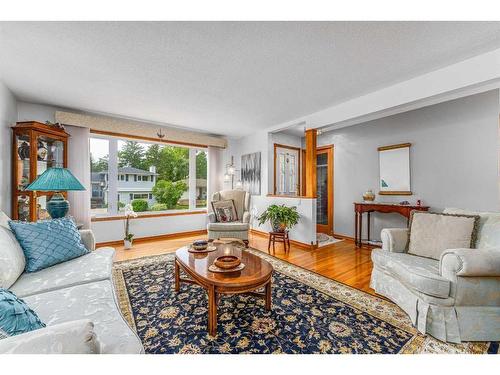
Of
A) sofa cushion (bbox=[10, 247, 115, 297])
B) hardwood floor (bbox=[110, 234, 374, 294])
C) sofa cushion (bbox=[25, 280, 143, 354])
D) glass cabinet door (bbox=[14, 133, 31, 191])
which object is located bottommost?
hardwood floor (bbox=[110, 234, 374, 294])

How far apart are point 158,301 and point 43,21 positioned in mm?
2393

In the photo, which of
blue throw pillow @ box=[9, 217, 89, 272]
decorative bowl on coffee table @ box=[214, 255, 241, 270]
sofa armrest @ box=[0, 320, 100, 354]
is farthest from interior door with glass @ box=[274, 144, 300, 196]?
sofa armrest @ box=[0, 320, 100, 354]

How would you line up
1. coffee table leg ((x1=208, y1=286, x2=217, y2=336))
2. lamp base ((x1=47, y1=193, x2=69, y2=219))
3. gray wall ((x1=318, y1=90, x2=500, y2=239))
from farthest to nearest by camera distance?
1. gray wall ((x1=318, y1=90, x2=500, y2=239))
2. lamp base ((x1=47, y1=193, x2=69, y2=219))
3. coffee table leg ((x1=208, y1=286, x2=217, y2=336))

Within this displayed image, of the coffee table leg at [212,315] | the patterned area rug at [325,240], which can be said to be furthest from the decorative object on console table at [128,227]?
the patterned area rug at [325,240]

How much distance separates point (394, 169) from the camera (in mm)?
3879

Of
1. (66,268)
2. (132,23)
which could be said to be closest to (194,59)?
(132,23)

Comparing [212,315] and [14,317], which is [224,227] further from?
[14,317]

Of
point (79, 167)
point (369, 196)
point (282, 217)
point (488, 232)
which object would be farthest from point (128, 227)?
point (488, 232)

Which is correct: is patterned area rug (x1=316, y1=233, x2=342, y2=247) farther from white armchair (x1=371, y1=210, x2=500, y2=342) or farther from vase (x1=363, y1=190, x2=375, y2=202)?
white armchair (x1=371, y1=210, x2=500, y2=342)

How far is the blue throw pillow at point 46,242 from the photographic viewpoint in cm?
168

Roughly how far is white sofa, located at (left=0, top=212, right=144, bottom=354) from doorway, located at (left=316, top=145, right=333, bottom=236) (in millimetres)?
4158

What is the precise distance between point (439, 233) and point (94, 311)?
272 cm

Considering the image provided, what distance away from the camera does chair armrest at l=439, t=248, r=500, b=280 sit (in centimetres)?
152

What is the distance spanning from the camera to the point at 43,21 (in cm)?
163
